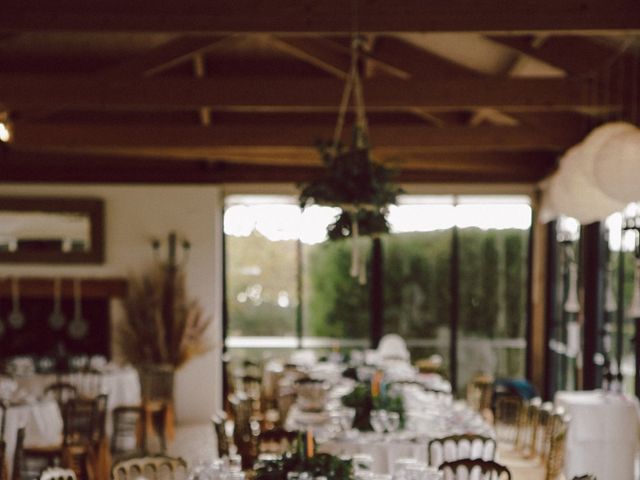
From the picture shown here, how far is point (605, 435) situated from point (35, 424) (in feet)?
16.2

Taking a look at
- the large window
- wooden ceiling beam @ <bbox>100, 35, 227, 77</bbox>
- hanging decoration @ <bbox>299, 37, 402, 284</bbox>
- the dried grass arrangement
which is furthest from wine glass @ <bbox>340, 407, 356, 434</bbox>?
the large window

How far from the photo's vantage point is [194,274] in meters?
11.2

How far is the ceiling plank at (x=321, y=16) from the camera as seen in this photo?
17.4 feet

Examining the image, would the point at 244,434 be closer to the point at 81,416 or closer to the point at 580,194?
the point at 81,416

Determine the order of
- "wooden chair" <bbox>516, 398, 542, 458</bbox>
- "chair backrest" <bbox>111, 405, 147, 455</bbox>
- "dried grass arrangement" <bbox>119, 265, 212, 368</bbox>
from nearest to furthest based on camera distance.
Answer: "wooden chair" <bbox>516, 398, 542, 458</bbox> → "chair backrest" <bbox>111, 405, 147, 455</bbox> → "dried grass arrangement" <bbox>119, 265, 212, 368</bbox>

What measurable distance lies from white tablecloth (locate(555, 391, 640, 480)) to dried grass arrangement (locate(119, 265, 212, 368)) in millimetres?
5460

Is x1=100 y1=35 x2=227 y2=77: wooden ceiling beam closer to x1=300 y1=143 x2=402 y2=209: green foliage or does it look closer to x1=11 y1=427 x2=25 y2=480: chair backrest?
x1=300 y1=143 x2=402 y2=209: green foliage

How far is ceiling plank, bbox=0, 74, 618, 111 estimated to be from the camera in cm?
745

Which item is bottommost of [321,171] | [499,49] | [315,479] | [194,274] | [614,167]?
[315,479]

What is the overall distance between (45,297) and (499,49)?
21.7 ft

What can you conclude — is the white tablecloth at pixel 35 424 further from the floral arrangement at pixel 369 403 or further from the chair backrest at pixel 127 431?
the floral arrangement at pixel 369 403

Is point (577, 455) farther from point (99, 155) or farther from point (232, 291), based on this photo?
point (99, 155)

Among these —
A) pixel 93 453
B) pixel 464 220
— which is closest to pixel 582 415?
pixel 93 453

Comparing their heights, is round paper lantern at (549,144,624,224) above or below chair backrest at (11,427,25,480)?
above
